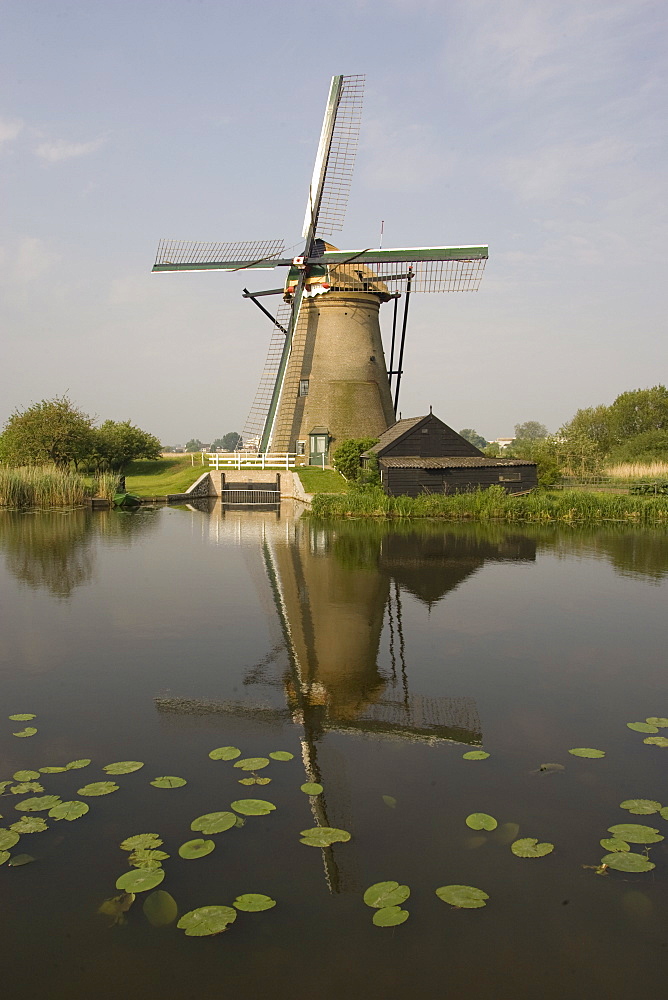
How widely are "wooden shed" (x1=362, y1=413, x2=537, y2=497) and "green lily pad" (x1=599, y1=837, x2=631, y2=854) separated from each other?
24.1 m

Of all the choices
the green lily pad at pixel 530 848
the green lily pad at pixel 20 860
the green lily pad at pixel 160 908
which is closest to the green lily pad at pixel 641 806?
the green lily pad at pixel 530 848

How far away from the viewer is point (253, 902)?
4.55 meters

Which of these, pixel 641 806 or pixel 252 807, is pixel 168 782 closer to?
pixel 252 807

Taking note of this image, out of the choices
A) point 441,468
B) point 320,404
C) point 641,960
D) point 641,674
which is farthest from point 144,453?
point 641,960

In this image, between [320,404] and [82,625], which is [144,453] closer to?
[320,404]

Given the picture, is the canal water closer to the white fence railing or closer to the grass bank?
the grass bank

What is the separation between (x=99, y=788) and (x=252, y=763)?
1.25m

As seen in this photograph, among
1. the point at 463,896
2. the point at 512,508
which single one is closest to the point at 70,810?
the point at 463,896

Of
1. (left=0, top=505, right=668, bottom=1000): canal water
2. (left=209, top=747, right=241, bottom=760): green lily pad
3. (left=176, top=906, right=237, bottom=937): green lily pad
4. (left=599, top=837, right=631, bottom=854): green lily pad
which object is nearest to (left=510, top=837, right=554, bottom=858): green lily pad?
(left=0, top=505, right=668, bottom=1000): canal water

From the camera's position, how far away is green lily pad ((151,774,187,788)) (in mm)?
6023

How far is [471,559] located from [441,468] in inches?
483

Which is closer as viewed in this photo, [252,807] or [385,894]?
[385,894]

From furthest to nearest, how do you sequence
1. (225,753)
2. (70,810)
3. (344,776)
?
(225,753) < (344,776) < (70,810)

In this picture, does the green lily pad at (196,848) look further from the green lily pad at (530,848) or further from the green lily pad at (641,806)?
the green lily pad at (641,806)
